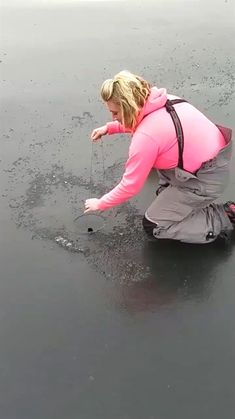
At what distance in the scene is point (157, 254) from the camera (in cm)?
251

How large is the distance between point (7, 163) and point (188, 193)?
1.30m

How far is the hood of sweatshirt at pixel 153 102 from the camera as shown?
2248 mm

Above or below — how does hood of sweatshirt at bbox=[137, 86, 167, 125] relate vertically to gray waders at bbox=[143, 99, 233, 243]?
above

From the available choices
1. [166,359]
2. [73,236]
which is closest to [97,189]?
[73,236]

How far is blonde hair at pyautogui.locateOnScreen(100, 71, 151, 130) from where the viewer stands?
2154 mm

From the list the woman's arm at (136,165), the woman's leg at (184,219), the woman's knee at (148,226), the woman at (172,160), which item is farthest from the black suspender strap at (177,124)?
the woman's knee at (148,226)

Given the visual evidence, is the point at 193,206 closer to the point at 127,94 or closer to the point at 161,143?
the point at 161,143

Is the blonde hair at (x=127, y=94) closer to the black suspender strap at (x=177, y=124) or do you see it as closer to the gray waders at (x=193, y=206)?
the black suspender strap at (x=177, y=124)

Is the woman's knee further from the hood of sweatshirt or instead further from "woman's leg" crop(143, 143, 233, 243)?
the hood of sweatshirt

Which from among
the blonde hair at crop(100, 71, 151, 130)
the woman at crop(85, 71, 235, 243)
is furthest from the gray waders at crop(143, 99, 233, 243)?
the blonde hair at crop(100, 71, 151, 130)

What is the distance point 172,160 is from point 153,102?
29 cm

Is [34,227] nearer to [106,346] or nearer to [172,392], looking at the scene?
[106,346]

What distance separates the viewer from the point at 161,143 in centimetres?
227

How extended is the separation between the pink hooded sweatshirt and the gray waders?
5 centimetres
